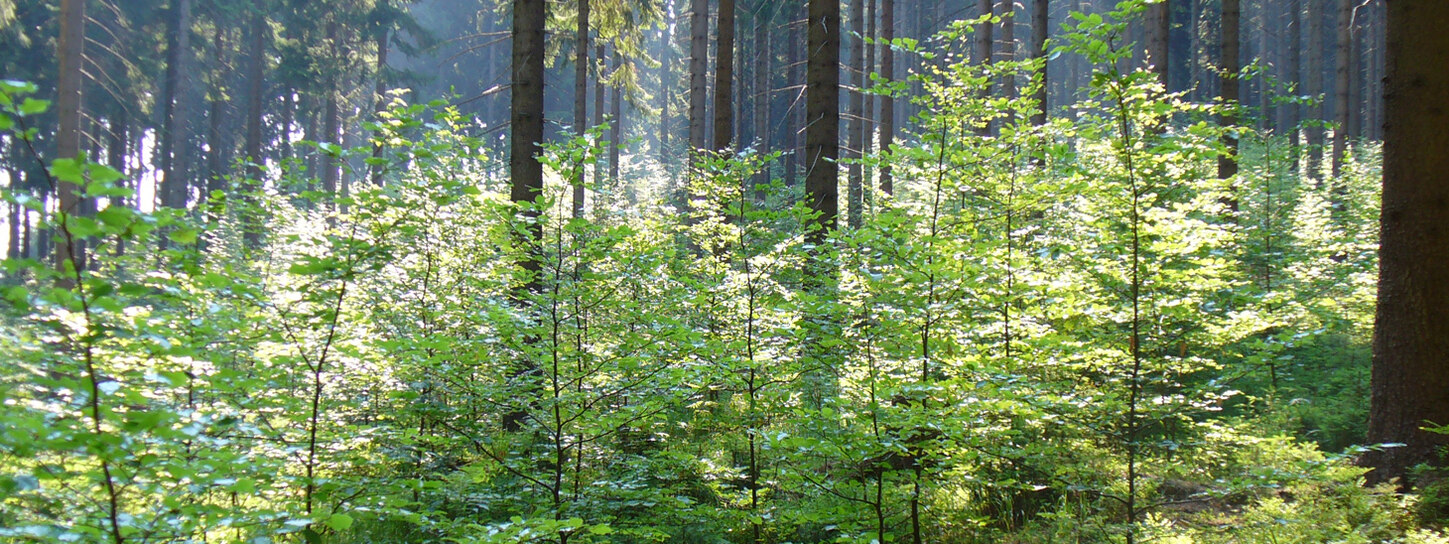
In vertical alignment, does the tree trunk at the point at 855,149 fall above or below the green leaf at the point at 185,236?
above

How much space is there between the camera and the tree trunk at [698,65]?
13.7 m

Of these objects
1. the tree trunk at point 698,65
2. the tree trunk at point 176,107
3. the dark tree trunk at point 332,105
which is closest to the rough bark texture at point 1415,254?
the tree trunk at point 698,65

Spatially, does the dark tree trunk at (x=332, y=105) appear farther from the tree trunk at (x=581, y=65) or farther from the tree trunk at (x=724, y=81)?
the tree trunk at (x=724, y=81)

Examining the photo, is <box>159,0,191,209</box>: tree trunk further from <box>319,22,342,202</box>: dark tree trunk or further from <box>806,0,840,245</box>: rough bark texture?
<box>806,0,840,245</box>: rough bark texture

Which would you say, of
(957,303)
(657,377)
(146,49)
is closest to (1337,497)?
(957,303)

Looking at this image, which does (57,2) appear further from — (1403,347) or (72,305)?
(1403,347)

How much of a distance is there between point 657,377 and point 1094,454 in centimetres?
346

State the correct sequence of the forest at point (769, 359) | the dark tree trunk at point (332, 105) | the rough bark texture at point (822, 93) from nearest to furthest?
the forest at point (769, 359) → the rough bark texture at point (822, 93) → the dark tree trunk at point (332, 105)

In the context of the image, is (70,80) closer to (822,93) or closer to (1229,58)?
(822,93)

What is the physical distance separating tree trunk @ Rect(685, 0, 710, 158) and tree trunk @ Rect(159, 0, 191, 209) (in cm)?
1692

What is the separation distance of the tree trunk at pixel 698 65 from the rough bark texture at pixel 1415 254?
32.7ft

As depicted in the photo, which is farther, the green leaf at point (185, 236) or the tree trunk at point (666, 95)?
the tree trunk at point (666, 95)

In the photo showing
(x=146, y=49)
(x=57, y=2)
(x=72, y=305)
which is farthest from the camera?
(x=146, y=49)

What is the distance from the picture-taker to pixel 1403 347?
4.73 meters
